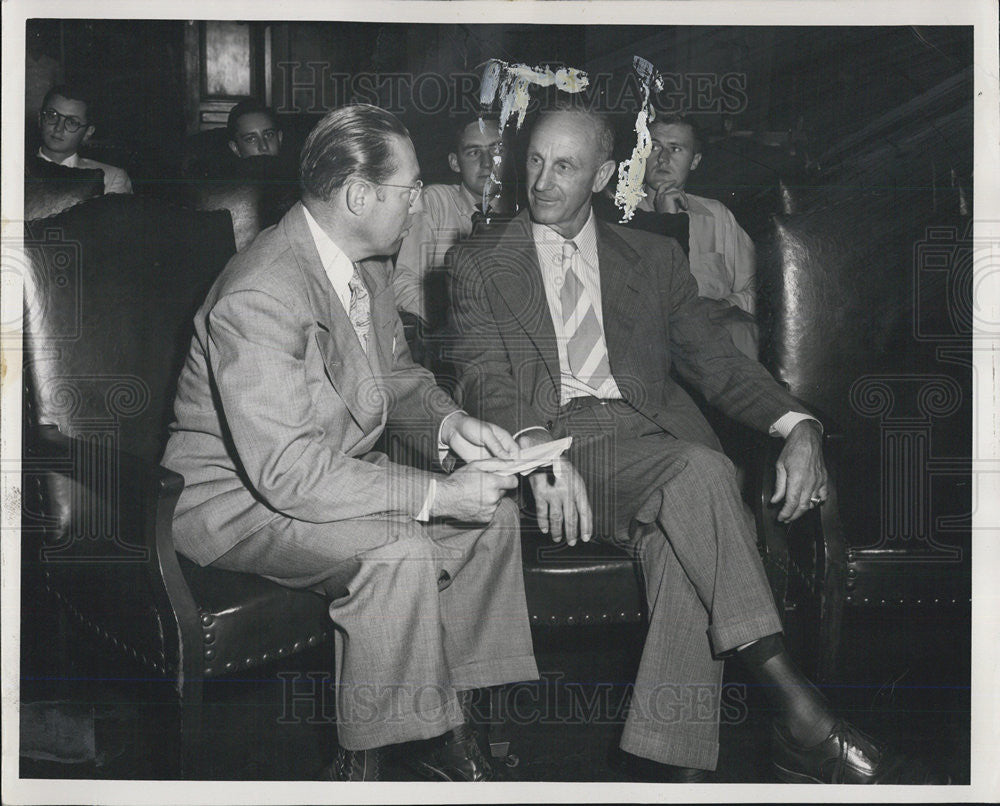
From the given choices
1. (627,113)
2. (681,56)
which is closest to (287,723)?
(627,113)

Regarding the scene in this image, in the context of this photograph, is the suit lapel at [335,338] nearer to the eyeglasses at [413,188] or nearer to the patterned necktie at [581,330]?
the eyeglasses at [413,188]

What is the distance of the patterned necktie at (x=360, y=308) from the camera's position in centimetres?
234

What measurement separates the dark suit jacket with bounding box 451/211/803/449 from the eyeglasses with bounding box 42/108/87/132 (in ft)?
3.48

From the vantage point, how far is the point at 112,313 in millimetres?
2445

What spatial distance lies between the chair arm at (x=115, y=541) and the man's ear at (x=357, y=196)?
0.79m

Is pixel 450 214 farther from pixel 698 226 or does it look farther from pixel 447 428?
pixel 698 226

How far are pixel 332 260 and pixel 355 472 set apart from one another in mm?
542

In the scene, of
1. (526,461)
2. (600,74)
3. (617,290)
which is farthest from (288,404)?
(600,74)

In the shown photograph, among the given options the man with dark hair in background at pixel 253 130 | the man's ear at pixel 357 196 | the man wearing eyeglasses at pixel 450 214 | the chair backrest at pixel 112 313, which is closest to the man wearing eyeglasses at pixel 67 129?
the chair backrest at pixel 112 313

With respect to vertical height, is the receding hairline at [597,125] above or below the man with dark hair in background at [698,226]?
above

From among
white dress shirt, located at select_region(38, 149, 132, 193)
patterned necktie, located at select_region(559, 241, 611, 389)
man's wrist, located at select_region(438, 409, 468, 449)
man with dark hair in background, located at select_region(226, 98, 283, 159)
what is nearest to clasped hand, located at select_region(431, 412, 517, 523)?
man's wrist, located at select_region(438, 409, 468, 449)

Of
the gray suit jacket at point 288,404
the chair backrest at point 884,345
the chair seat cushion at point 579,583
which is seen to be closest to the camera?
the gray suit jacket at point 288,404

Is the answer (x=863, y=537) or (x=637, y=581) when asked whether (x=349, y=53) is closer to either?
(x=637, y=581)

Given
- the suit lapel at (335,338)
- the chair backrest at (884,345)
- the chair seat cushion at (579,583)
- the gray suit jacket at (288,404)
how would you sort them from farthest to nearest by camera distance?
the chair backrest at (884,345) < the chair seat cushion at (579,583) < the suit lapel at (335,338) < the gray suit jacket at (288,404)
